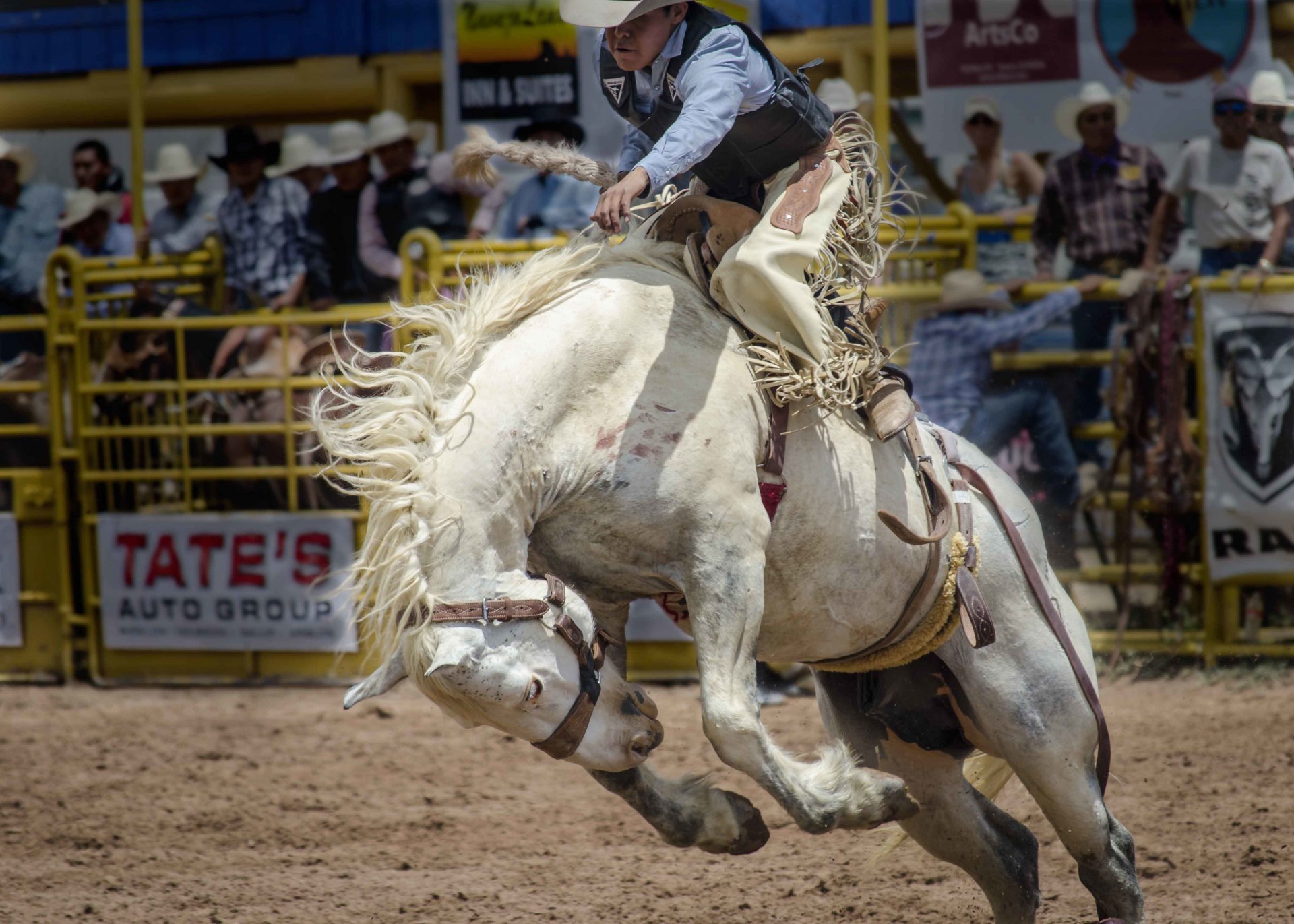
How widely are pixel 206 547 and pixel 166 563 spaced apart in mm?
260

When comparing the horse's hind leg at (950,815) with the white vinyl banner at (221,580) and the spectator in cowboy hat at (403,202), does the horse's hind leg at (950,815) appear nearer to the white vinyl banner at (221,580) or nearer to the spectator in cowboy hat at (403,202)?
the white vinyl banner at (221,580)

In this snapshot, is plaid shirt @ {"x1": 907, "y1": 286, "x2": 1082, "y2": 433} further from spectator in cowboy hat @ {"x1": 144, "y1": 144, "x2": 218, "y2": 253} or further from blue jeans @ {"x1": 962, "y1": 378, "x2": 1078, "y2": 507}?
spectator in cowboy hat @ {"x1": 144, "y1": 144, "x2": 218, "y2": 253}

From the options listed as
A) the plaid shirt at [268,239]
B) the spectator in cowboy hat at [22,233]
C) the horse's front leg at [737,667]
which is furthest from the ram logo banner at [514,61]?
the horse's front leg at [737,667]

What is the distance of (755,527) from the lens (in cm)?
317

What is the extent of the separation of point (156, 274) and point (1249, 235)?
234 inches

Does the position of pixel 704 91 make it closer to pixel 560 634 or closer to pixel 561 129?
pixel 560 634

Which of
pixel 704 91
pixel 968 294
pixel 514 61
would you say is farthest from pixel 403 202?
pixel 704 91

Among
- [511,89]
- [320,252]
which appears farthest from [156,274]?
[511,89]

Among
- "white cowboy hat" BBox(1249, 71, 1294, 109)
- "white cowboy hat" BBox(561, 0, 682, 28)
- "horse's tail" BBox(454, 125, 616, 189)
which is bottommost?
"horse's tail" BBox(454, 125, 616, 189)

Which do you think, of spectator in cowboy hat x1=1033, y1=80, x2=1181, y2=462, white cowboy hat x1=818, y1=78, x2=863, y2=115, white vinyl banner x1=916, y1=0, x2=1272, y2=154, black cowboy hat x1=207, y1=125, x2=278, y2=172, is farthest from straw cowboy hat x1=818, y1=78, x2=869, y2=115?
black cowboy hat x1=207, y1=125, x2=278, y2=172

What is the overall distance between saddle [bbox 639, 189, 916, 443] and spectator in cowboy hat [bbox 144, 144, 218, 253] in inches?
276

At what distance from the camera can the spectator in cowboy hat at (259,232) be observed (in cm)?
881

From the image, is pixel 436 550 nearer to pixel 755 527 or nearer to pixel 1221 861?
pixel 755 527

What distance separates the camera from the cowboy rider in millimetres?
3078
